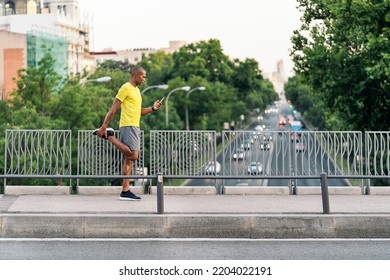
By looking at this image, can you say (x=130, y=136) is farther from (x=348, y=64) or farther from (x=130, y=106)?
(x=348, y=64)

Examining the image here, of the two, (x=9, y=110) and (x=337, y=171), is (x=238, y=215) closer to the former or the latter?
(x=337, y=171)

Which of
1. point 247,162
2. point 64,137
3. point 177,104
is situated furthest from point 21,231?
point 177,104

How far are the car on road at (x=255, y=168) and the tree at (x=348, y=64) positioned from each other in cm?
1648

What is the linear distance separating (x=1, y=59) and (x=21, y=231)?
7258cm

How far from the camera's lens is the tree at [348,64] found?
1209 inches

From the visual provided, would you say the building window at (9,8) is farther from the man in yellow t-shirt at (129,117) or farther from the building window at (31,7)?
the man in yellow t-shirt at (129,117)

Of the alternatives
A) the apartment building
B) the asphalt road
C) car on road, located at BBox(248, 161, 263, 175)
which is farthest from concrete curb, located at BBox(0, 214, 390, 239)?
the apartment building

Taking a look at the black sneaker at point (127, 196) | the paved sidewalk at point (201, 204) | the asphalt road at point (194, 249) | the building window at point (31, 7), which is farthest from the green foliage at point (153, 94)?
the asphalt road at point (194, 249)

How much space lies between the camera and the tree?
30.7 meters

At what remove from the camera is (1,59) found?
263 ft

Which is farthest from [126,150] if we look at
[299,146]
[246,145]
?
[299,146]

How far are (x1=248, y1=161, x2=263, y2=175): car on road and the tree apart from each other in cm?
1648

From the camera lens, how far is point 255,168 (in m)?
14.5

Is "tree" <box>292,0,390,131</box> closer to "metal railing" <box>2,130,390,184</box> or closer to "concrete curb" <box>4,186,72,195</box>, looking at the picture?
"metal railing" <box>2,130,390,184</box>
